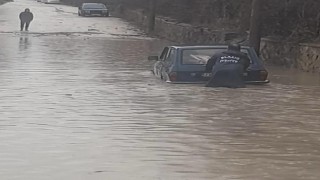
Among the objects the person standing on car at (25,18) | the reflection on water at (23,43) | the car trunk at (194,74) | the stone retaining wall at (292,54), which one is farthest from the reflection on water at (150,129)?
the person standing on car at (25,18)

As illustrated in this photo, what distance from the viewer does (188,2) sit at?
40.5m

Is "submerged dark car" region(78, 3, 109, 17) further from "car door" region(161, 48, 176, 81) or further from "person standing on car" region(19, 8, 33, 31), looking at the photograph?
"car door" region(161, 48, 176, 81)

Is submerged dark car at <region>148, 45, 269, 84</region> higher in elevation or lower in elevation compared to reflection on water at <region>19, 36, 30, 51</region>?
higher

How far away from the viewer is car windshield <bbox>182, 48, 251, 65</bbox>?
1661 centimetres

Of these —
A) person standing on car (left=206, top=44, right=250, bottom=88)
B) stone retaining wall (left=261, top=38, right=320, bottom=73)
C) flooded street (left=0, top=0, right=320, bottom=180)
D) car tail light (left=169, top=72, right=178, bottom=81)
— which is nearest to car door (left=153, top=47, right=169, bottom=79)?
flooded street (left=0, top=0, right=320, bottom=180)

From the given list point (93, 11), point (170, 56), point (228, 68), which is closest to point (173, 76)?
point (170, 56)

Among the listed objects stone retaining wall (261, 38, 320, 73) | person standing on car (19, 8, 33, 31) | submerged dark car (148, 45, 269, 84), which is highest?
submerged dark car (148, 45, 269, 84)

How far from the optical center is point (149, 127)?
11398mm

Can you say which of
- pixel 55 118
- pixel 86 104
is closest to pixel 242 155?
pixel 55 118

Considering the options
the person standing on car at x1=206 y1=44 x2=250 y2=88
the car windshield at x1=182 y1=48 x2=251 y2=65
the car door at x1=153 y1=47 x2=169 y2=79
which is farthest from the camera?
the car door at x1=153 y1=47 x2=169 y2=79

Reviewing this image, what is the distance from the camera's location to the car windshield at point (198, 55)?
54.5ft

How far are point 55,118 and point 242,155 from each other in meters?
3.90

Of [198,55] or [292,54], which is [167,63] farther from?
[292,54]

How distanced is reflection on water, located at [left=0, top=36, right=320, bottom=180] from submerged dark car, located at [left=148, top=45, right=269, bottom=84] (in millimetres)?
277
